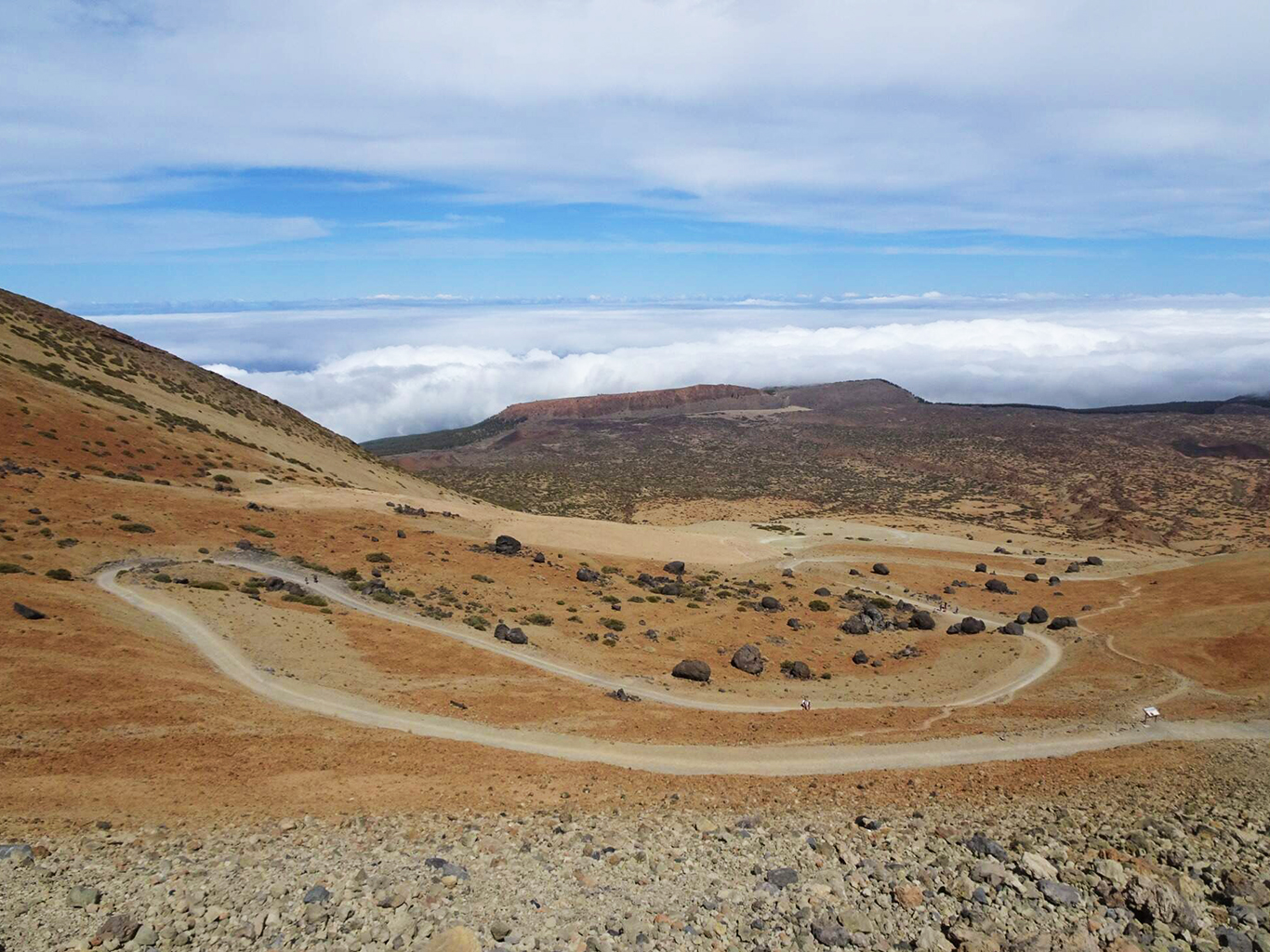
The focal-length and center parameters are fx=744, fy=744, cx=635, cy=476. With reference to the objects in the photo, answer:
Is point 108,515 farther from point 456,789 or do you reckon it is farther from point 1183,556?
point 1183,556

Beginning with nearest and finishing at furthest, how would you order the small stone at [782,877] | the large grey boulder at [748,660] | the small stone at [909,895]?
the small stone at [909,895] → the small stone at [782,877] → the large grey boulder at [748,660]

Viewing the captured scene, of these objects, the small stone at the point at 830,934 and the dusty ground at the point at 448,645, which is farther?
the dusty ground at the point at 448,645

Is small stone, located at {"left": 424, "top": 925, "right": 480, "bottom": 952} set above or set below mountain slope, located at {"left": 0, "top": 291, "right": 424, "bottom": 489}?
below

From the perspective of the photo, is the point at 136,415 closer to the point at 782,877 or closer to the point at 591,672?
the point at 591,672

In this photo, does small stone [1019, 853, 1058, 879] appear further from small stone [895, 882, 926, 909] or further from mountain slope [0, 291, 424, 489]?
mountain slope [0, 291, 424, 489]

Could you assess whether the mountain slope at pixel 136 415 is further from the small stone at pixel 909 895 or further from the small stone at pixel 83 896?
the small stone at pixel 909 895

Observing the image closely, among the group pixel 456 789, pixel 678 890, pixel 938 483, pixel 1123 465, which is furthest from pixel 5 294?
pixel 1123 465

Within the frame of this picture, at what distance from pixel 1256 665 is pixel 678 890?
29077 millimetres

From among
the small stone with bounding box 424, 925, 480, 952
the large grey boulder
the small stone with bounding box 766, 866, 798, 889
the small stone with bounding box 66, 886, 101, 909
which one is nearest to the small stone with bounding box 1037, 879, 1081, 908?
the small stone with bounding box 766, 866, 798, 889

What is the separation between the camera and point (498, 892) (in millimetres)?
11883

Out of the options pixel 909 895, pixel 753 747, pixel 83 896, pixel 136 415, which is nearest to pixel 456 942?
pixel 83 896

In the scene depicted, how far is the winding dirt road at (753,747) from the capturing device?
64.8ft

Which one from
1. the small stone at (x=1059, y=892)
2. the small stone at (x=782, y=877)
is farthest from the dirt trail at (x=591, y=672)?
the small stone at (x=1059, y=892)

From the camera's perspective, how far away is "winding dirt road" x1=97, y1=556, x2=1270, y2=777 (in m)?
19.8
